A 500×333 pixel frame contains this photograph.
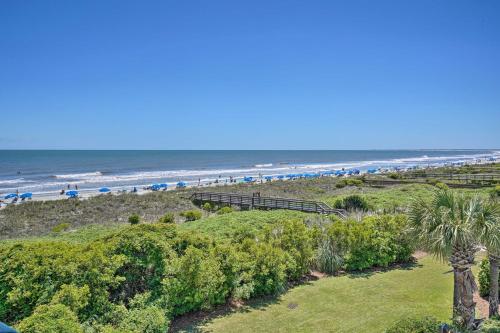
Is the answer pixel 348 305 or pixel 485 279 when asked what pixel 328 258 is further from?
pixel 485 279

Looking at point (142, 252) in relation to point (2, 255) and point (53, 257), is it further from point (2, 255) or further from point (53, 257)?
point (2, 255)

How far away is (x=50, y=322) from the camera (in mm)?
5289

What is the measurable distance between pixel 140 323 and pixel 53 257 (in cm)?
244

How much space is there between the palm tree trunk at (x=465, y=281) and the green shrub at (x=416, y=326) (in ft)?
3.66

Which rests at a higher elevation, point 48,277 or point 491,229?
point 491,229

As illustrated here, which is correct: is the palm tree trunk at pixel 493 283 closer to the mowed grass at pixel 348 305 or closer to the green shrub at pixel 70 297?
the mowed grass at pixel 348 305

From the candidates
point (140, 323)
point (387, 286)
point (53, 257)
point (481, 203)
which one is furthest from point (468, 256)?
point (53, 257)

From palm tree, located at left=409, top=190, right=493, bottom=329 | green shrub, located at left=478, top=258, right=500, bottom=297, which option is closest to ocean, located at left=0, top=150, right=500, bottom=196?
green shrub, located at left=478, top=258, right=500, bottom=297

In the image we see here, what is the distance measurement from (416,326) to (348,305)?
3.63 meters

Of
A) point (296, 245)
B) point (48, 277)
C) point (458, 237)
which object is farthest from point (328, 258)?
point (48, 277)

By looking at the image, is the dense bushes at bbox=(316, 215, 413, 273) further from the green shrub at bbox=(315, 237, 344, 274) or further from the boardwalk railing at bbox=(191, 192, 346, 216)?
the boardwalk railing at bbox=(191, 192, 346, 216)

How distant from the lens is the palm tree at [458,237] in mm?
6938

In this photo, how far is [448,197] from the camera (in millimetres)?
7375

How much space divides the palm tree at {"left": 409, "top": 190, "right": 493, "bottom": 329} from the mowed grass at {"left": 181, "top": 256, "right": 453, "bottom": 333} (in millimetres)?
1139
